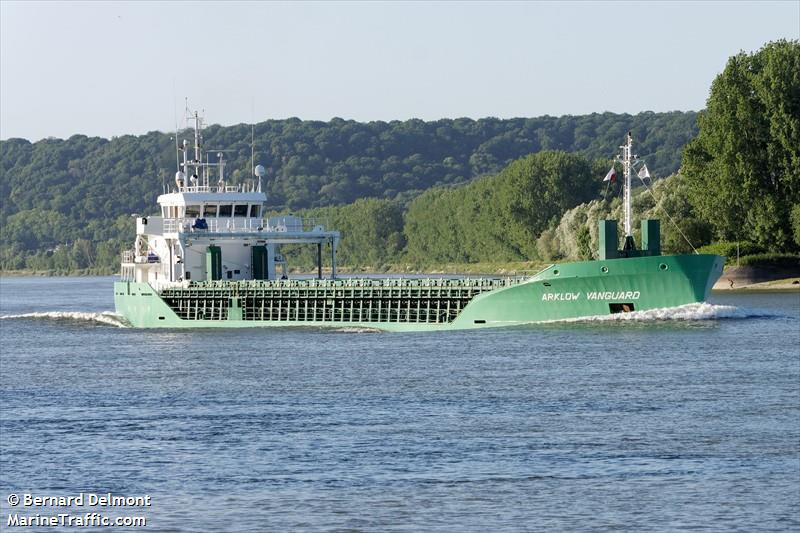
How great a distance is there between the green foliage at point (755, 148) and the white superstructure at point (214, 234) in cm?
4511

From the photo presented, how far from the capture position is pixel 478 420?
116ft

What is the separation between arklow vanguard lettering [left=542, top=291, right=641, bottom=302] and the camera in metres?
58.2

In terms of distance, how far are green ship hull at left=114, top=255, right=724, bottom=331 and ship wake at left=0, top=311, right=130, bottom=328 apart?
3.08 ft

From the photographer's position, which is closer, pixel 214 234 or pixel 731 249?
pixel 214 234

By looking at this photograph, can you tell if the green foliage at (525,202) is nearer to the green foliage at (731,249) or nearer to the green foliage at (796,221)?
the green foliage at (731,249)

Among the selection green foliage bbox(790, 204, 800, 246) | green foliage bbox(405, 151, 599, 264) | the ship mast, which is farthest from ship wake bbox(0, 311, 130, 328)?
green foliage bbox(405, 151, 599, 264)

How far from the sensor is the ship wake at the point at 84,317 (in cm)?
7799

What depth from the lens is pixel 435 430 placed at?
3388 centimetres

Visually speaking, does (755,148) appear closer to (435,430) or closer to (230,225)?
(230,225)

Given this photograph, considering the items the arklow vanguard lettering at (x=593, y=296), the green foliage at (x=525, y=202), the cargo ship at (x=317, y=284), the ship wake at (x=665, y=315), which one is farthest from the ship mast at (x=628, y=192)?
the green foliage at (x=525, y=202)

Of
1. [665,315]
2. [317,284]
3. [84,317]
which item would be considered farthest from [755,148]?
[84,317]

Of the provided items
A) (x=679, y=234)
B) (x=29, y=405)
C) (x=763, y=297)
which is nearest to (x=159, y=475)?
(x=29, y=405)

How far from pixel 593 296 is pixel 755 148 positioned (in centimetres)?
5399

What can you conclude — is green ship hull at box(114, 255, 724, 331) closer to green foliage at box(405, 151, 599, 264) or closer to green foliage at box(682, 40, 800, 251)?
green foliage at box(682, 40, 800, 251)
